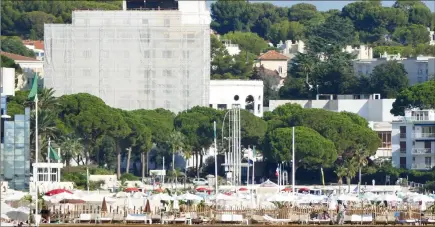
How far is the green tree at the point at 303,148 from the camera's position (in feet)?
369

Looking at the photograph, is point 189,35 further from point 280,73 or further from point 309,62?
point 280,73

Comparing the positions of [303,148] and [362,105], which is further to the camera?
[362,105]

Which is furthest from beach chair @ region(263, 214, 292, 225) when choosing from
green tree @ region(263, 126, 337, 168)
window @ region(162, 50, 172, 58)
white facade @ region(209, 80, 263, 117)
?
white facade @ region(209, 80, 263, 117)

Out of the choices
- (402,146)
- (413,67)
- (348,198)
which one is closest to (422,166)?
(402,146)

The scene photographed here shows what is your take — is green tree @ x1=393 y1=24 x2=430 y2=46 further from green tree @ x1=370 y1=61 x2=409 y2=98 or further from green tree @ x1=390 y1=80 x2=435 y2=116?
green tree @ x1=390 y1=80 x2=435 y2=116

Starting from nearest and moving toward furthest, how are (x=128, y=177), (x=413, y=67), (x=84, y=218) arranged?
1. (x=84, y=218)
2. (x=128, y=177)
3. (x=413, y=67)

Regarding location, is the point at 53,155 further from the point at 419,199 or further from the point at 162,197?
the point at 419,199

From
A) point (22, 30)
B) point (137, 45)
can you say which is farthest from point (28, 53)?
point (137, 45)

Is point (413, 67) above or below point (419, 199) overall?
above

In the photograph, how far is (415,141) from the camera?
385 feet

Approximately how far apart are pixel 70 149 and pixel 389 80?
46.5 meters

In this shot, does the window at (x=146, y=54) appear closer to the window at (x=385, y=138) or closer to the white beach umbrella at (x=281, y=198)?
the window at (x=385, y=138)

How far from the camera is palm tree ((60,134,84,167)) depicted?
345 ft

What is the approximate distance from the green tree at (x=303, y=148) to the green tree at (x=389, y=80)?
31.8 metres
